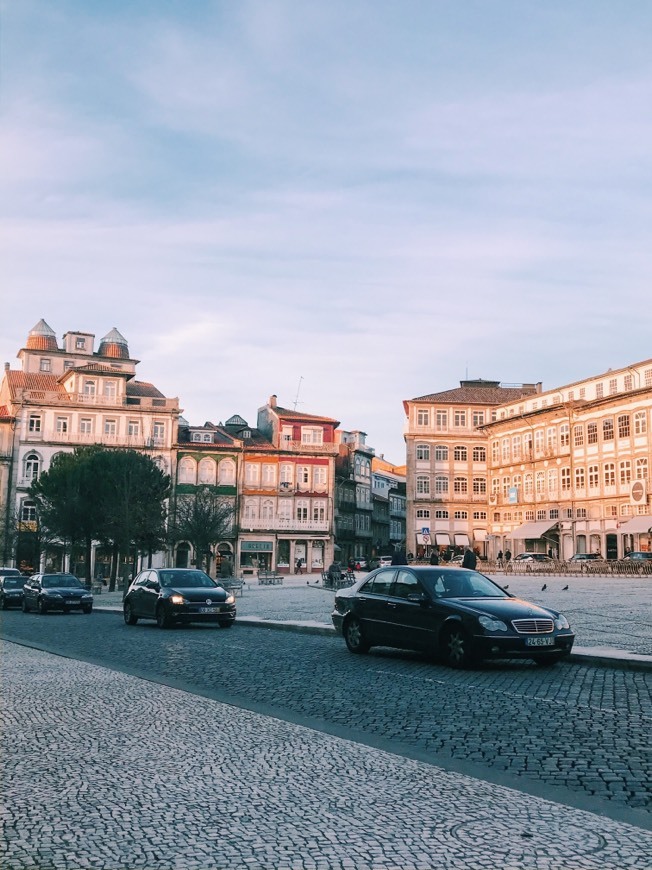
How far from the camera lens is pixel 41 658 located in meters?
15.0

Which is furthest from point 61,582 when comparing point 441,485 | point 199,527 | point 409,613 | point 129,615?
point 441,485

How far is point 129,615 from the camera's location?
80.4 feet

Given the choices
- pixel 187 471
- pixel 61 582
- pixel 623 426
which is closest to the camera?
pixel 61 582

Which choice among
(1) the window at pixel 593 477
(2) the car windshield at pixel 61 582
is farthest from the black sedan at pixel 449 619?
(1) the window at pixel 593 477

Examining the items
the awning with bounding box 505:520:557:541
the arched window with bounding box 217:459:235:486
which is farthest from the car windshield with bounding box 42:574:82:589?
the arched window with bounding box 217:459:235:486

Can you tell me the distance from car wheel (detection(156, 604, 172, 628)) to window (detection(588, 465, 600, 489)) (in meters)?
51.4

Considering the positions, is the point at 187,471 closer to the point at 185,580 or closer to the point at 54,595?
the point at 54,595

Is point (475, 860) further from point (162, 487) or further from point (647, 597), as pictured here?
point (162, 487)

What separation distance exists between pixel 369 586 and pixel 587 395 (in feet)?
196

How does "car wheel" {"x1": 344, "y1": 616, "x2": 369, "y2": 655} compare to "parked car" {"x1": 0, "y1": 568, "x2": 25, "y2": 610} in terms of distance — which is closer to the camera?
"car wheel" {"x1": 344, "y1": 616, "x2": 369, "y2": 655}

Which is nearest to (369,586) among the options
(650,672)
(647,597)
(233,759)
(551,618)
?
(551,618)

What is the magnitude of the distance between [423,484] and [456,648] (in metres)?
71.5

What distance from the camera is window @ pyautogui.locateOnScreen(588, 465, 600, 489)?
68750mm

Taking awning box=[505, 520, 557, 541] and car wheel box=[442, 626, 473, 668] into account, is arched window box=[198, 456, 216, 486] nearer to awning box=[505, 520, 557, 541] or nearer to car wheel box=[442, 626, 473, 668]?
awning box=[505, 520, 557, 541]
